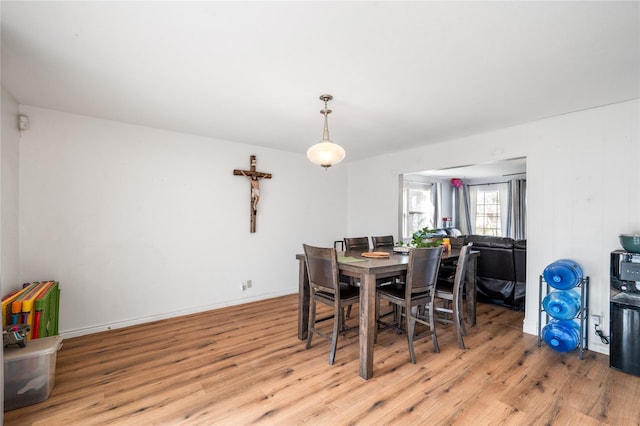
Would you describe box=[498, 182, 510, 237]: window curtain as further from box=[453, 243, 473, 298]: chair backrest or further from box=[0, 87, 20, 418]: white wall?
box=[0, 87, 20, 418]: white wall

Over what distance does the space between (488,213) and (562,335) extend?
246 inches

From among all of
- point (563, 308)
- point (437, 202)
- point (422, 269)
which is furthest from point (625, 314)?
point (437, 202)

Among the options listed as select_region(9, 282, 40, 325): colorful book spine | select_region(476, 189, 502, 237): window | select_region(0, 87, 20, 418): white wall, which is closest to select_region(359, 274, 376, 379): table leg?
select_region(9, 282, 40, 325): colorful book spine

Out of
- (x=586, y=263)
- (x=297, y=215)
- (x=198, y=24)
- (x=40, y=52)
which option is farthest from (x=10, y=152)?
(x=586, y=263)

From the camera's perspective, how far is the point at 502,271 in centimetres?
394

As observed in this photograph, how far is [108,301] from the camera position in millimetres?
3264

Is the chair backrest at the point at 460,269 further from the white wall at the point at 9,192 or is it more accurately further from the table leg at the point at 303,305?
the white wall at the point at 9,192

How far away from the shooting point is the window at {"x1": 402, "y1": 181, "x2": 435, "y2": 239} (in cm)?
746

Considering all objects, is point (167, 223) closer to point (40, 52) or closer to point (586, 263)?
point (40, 52)

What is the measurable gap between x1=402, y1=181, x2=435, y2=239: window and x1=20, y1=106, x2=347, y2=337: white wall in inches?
142

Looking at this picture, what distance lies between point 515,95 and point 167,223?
12.9 ft

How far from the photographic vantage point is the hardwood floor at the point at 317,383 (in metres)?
1.85

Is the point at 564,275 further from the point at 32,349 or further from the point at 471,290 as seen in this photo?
the point at 32,349

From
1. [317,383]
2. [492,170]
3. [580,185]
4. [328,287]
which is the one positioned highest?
[492,170]
